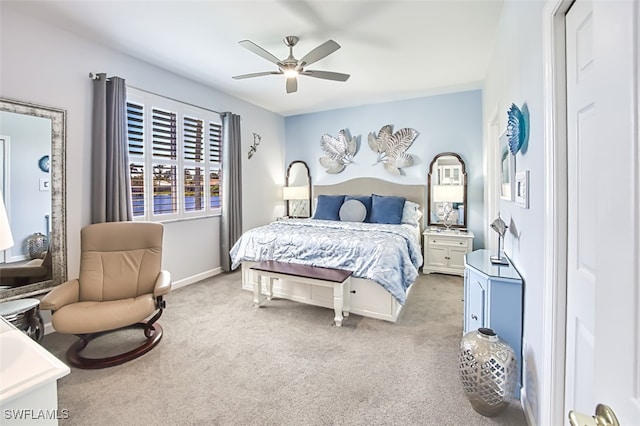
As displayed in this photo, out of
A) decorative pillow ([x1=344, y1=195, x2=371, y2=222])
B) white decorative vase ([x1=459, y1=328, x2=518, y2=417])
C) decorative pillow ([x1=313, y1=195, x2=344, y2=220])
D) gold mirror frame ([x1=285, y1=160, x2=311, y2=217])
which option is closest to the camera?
white decorative vase ([x1=459, y1=328, x2=518, y2=417])

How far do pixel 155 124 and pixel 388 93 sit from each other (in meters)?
3.40

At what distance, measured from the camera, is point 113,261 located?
2.76m

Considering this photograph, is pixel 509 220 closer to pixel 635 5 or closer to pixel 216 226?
pixel 635 5

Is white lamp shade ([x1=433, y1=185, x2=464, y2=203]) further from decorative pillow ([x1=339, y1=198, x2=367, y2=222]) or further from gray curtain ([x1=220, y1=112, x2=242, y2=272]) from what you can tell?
gray curtain ([x1=220, y1=112, x2=242, y2=272])

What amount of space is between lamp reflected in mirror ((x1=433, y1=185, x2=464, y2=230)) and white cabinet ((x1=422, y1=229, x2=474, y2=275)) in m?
0.29

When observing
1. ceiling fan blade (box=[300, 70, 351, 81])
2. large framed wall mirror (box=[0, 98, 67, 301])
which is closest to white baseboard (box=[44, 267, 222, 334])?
large framed wall mirror (box=[0, 98, 67, 301])

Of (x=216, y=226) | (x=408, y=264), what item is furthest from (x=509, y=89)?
(x=216, y=226)

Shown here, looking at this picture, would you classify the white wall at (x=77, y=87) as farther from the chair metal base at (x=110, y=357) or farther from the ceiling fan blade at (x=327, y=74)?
the ceiling fan blade at (x=327, y=74)

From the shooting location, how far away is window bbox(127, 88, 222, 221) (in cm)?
356

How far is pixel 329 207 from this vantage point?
16.3 feet

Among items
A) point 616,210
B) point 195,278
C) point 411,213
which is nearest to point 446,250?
point 411,213

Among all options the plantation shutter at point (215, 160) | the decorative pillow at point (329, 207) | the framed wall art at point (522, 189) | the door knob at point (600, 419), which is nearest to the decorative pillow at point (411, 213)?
the decorative pillow at point (329, 207)

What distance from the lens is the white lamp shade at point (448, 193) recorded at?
453 centimetres

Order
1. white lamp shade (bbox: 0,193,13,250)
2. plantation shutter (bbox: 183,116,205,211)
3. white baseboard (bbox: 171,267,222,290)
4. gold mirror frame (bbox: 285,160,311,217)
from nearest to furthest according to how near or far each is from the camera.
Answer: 1. white lamp shade (bbox: 0,193,13,250)
2. white baseboard (bbox: 171,267,222,290)
3. plantation shutter (bbox: 183,116,205,211)
4. gold mirror frame (bbox: 285,160,311,217)
